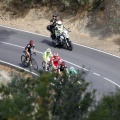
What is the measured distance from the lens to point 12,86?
10.5 metres

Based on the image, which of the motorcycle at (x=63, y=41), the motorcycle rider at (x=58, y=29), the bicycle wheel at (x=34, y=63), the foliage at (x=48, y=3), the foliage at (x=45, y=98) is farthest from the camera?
the foliage at (x=48, y=3)

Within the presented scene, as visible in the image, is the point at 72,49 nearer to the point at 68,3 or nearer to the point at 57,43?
the point at 57,43

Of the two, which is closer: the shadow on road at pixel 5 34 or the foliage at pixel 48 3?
the shadow on road at pixel 5 34

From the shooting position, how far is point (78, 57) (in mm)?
26078

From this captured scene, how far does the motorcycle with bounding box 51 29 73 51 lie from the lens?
2633cm

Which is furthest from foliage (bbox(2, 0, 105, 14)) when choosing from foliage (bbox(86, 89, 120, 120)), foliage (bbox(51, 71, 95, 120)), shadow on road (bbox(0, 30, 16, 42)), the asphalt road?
foliage (bbox(86, 89, 120, 120))

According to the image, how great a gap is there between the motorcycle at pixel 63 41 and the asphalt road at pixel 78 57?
0.30 meters

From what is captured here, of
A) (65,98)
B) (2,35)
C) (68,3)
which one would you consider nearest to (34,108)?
(65,98)

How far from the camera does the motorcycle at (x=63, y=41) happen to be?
86.4 feet

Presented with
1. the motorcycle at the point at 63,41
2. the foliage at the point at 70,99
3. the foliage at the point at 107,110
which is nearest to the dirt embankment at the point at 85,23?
the motorcycle at the point at 63,41

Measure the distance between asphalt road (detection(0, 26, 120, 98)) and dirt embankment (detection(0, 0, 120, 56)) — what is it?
4.52ft

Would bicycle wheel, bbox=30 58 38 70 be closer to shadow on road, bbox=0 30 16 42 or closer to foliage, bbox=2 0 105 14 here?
shadow on road, bbox=0 30 16 42

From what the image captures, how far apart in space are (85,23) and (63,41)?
5052 mm

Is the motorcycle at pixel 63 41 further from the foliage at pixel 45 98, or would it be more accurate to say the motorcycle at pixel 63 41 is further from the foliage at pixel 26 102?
the foliage at pixel 26 102
